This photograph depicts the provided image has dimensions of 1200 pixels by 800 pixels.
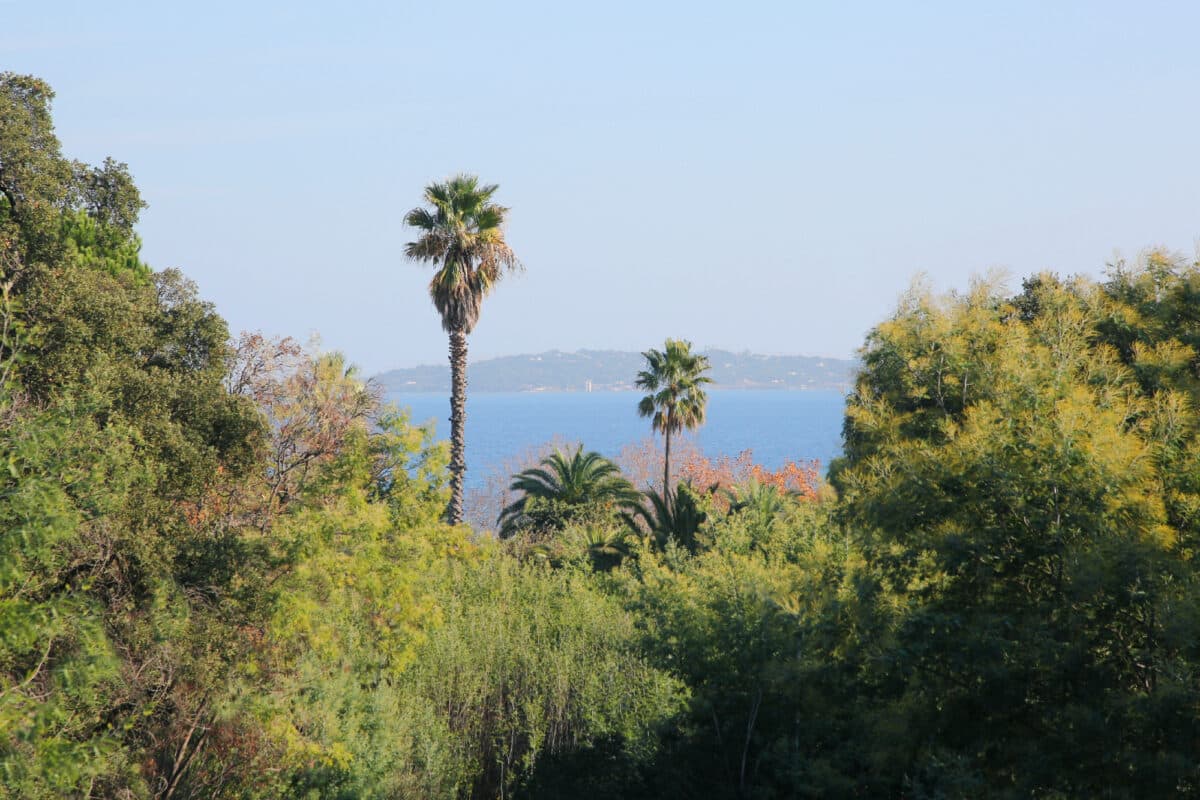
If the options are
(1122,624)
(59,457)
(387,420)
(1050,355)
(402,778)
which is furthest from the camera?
(387,420)

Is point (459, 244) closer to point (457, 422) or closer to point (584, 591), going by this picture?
point (457, 422)

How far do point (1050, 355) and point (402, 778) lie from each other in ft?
40.1

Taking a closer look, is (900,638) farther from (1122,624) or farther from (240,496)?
(240,496)

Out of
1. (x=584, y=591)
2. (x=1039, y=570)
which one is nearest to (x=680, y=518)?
(x=584, y=591)

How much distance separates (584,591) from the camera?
23.0m

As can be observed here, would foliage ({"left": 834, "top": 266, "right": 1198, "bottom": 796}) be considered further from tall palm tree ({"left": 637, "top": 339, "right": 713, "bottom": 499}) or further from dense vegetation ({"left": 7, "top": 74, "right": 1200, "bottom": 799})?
tall palm tree ({"left": 637, "top": 339, "right": 713, "bottom": 499})

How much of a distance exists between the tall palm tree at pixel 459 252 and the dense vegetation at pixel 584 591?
9466 millimetres

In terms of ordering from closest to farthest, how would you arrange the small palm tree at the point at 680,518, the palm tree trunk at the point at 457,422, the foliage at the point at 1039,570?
the foliage at the point at 1039,570 → the small palm tree at the point at 680,518 → the palm tree trunk at the point at 457,422

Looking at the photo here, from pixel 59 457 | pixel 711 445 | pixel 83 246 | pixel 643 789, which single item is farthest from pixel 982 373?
pixel 711 445

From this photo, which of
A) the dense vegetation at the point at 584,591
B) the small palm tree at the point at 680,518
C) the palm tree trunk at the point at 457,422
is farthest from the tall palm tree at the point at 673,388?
the dense vegetation at the point at 584,591

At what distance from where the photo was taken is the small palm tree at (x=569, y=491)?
34.2m

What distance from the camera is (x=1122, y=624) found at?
9672 millimetres

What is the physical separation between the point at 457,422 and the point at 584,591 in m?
10.9

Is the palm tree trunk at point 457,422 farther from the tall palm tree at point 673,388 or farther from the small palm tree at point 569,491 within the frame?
the tall palm tree at point 673,388
